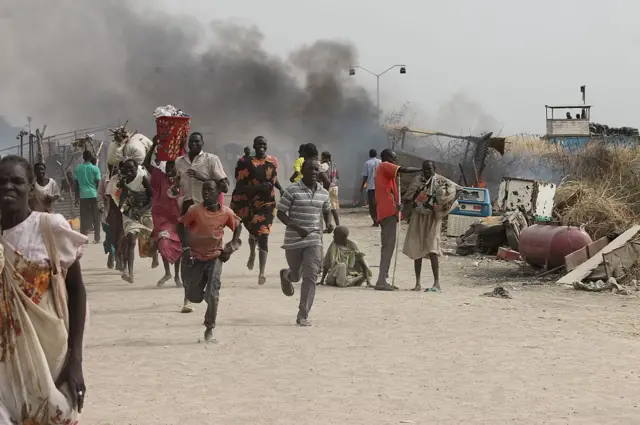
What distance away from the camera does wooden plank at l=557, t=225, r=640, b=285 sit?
11.3m

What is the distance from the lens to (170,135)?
10.3m

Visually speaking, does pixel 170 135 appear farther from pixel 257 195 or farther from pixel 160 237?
pixel 257 195

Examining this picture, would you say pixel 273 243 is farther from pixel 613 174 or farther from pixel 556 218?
pixel 613 174

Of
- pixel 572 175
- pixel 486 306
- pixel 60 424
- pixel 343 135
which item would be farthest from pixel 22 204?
pixel 343 135

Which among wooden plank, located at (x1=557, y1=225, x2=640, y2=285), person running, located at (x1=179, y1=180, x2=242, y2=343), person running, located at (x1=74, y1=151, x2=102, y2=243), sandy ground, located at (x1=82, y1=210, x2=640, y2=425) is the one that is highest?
person running, located at (x1=74, y1=151, x2=102, y2=243)

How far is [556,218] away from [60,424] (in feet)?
44.9

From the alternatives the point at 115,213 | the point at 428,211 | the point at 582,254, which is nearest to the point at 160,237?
the point at 115,213

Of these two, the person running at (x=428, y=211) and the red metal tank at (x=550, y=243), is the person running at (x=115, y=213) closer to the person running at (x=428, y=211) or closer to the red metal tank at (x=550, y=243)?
the person running at (x=428, y=211)

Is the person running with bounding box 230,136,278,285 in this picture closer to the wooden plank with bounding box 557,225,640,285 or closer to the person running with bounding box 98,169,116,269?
the person running with bounding box 98,169,116,269

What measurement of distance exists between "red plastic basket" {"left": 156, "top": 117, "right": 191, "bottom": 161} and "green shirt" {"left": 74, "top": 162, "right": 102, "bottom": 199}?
5.65m

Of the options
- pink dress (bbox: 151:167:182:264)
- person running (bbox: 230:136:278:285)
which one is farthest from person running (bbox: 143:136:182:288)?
person running (bbox: 230:136:278:285)

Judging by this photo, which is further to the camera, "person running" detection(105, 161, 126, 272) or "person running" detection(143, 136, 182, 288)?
"person running" detection(105, 161, 126, 272)

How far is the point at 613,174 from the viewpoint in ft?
53.6

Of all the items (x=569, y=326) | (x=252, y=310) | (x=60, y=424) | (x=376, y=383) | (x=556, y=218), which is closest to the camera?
(x=60, y=424)
